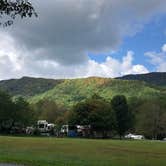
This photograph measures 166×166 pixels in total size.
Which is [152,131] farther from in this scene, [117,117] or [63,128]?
[63,128]

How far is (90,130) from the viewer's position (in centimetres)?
15662

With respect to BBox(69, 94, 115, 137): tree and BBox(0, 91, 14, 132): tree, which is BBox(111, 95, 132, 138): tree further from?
BBox(0, 91, 14, 132): tree

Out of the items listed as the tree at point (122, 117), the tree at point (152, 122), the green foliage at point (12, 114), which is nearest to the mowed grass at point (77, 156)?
the green foliage at point (12, 114)

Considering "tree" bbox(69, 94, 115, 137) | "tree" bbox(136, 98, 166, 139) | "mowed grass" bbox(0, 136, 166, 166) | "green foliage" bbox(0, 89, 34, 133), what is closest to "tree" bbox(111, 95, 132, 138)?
"tree" bbox(136, 98, 166, 139)

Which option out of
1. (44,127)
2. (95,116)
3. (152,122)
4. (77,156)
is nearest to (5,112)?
(95,116)

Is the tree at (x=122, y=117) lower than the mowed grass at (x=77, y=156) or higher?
higher

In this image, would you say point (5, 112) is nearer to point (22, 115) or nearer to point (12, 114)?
point (12, 114)

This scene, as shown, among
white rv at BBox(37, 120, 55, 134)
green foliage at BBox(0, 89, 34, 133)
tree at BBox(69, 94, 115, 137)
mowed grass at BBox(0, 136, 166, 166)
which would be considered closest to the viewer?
mowed grass at BBox(0, 136, 166, 166)

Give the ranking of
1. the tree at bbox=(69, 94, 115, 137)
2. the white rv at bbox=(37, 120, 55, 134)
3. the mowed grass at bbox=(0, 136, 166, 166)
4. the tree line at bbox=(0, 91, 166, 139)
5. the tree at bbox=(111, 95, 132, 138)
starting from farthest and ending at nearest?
the white rv at bbox=(37, 120, 55, 134) < the tree at bbox=(111, 95, 132, 138) < the tree at bbox=(69, 94, 115, 137) < the tree line at bbox=(0, 91, 166, 139) < the mowed grass at bbox=(0, 136, 166, 166)

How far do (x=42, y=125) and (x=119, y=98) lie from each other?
29782 millimetres

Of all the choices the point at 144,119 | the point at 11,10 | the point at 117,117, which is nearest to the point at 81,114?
the point at 117,117

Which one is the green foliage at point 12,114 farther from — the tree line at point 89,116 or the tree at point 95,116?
the tree at point 95,116

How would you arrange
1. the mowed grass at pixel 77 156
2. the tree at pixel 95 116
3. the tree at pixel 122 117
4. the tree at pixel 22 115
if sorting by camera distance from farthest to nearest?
the tree at pixel 122 117
the tree at pixel 95 116
the tree at pixel 22 115
the mowed grass at pixel 77 156

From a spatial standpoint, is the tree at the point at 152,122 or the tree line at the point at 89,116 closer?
the tree line at the point at 89,116
